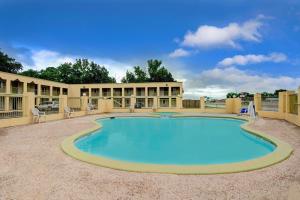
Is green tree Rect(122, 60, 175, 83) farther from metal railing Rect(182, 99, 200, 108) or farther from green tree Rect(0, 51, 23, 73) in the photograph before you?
green tree Rect(0, 51, 23, 73)

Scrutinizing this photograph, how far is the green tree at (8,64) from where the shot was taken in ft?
138

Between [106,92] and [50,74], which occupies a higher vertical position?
[50,74]

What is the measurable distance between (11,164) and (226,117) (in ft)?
53.1

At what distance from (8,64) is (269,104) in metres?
42.1

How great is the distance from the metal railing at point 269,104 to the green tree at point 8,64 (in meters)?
41.0

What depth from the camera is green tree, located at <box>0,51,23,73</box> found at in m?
42.0

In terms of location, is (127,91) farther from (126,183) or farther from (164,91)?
(126,183)

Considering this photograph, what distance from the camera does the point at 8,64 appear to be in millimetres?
43156

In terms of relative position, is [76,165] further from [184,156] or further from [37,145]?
[184,156]

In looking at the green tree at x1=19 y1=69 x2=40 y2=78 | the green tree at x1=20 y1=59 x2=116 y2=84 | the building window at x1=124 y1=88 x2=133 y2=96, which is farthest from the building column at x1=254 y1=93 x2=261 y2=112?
the green tree at x1=19 y1=69 x2=40 y2=78

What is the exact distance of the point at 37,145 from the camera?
25.1 feet

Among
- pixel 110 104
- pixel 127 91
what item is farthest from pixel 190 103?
pixel 110 104

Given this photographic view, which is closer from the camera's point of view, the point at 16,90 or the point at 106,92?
the point at 16,90

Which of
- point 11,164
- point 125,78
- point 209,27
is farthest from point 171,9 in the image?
point 125,78
